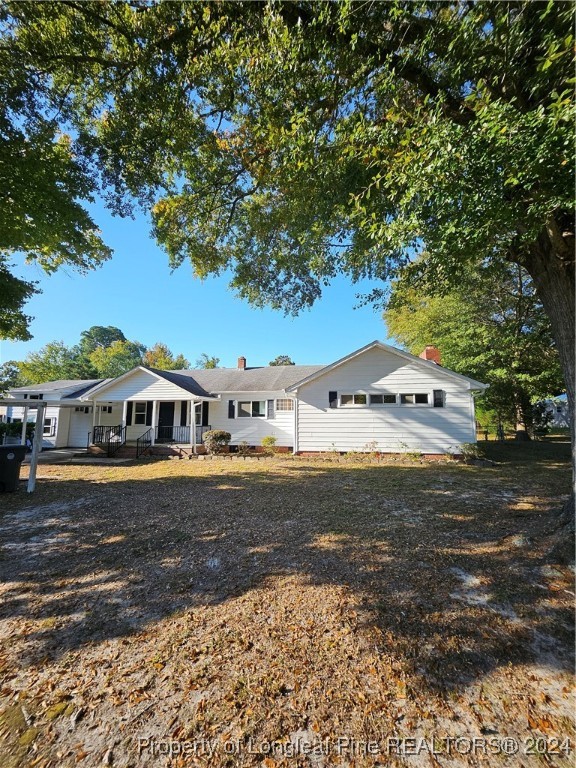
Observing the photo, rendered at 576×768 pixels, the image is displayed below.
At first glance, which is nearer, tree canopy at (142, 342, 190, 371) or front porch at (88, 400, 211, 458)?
front porch at (88, 400, 211, 458)

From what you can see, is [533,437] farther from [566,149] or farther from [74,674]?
[74,674]

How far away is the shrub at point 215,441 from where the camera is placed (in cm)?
1571

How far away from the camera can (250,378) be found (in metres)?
19.4

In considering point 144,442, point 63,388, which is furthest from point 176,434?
point 63,388

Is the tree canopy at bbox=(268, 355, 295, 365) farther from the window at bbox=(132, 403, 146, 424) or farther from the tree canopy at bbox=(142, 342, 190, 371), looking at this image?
the window at bbox=(132, 403, 146, 424)

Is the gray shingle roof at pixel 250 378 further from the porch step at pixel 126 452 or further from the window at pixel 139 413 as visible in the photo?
the porch step at pixel 126 452

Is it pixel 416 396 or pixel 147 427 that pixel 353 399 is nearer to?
pixel 416 396

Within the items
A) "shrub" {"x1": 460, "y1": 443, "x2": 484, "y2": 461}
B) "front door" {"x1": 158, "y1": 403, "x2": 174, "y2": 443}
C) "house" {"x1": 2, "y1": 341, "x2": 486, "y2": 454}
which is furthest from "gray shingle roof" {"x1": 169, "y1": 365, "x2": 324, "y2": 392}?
"shrub" {"x1": 460, "y1": 443, "x2": 484, "y2": 461}

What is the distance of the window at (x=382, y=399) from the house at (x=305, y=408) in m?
0.04

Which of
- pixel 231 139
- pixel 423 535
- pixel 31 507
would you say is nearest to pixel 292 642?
pixel 423 535

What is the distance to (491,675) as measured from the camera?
226cm

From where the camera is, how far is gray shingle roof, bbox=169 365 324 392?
1791cm

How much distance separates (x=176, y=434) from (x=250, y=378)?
5.25 meters

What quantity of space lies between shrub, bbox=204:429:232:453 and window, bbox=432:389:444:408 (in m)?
9.66
